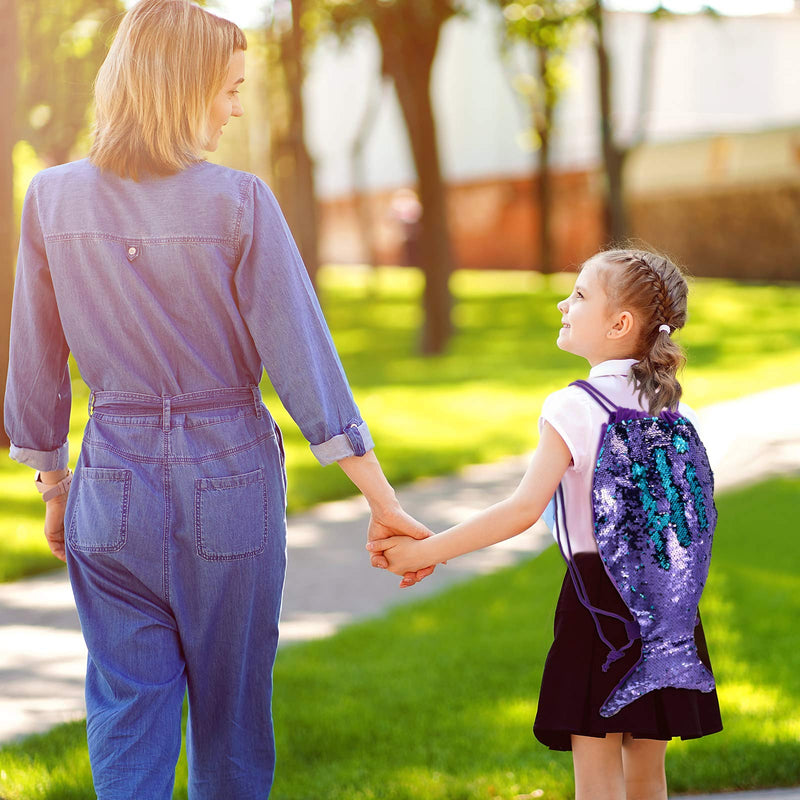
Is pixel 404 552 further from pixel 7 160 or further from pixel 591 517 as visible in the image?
pixel 7 160

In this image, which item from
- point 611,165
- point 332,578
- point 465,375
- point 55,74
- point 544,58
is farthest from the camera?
point 544,58

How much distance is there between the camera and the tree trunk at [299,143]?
15.7 m

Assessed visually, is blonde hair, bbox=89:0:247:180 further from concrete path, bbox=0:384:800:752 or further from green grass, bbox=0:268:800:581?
green grass, bbox=0:268:800:581

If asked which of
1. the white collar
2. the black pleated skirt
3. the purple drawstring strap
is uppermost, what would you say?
the white collar

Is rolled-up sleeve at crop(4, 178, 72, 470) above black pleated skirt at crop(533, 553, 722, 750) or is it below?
above

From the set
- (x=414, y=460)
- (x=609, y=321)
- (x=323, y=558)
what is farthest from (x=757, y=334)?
(x=609, y=321)

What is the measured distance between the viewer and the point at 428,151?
16453 millimetres

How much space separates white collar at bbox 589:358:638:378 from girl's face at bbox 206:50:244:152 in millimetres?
923

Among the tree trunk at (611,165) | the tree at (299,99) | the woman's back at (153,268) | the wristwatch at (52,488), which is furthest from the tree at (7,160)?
the tree trunk at (611,165)

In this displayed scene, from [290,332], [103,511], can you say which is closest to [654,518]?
[290,332]

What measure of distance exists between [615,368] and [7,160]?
8777 millimetres

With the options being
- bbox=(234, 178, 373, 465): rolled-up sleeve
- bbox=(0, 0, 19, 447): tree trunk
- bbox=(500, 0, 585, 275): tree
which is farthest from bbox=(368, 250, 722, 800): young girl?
bbox=(500, 0, 585, 275): tree

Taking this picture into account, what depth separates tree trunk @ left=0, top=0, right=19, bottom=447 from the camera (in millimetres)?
9852

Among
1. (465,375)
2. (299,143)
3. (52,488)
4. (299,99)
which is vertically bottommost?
(465,375)
